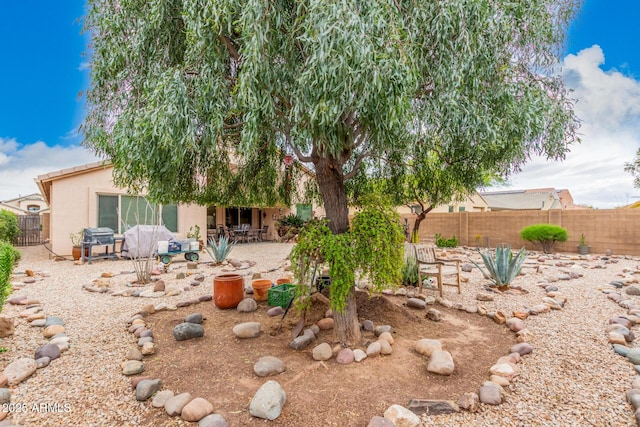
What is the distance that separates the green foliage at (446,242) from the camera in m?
14.0

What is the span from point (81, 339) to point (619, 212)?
14992 mm

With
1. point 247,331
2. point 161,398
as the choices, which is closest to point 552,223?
point 247,331

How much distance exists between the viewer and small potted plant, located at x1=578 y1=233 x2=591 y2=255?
37.1ft

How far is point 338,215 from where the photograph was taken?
3523 millimetres

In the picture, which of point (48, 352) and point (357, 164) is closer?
point (48, 352)

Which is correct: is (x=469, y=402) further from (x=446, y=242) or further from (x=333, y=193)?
(x=446, y=242)

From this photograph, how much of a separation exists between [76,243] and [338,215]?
1058 cm

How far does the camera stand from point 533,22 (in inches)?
124

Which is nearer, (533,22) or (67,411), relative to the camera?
(67,411)

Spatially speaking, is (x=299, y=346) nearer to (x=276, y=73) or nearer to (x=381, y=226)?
(x=381, y=226)

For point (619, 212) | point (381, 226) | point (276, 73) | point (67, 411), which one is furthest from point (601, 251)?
point (67, 411)

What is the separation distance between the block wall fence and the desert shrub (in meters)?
0.34

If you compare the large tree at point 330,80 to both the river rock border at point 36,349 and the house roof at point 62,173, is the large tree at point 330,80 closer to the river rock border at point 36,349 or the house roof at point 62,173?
the river rock border at point 36,349

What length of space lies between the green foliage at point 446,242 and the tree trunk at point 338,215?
1146 cm
